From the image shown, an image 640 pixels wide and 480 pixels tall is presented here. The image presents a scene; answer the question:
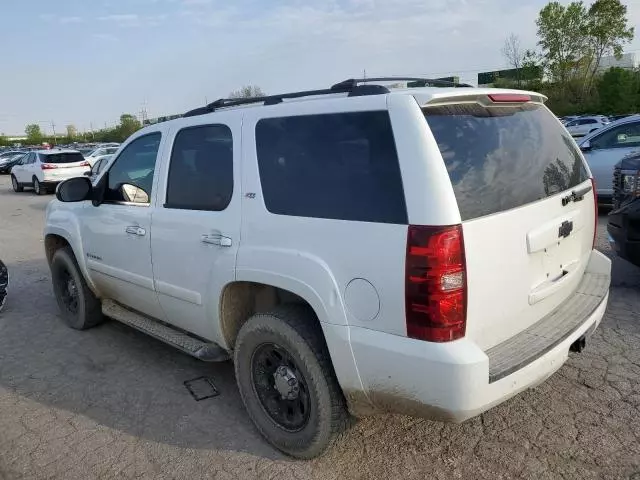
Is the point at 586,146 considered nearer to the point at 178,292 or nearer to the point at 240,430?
the point at 178,292

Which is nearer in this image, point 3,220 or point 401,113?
point 401,113

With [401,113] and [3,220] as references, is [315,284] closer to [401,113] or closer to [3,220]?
[401,113]

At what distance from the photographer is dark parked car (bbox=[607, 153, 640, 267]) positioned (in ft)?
15.6

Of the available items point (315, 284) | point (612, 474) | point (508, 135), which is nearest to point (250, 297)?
point (315, 284)

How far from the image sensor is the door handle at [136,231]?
3748 millimetres

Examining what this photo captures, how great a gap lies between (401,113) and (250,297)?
1515 mm

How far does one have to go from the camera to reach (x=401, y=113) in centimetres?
233

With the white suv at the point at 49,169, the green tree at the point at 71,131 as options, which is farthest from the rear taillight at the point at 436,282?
the green tree at the point at 71,131

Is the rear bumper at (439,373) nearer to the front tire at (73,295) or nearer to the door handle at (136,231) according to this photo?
the door handle at (136,231)

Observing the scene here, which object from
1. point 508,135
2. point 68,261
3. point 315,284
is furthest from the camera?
point 68,261

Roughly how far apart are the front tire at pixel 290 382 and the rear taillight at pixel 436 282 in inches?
25.7

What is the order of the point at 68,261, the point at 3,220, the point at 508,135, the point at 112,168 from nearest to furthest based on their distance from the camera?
the point at 508,135 < the point at 112,168 < the point at 68,261 < the point at 3,220

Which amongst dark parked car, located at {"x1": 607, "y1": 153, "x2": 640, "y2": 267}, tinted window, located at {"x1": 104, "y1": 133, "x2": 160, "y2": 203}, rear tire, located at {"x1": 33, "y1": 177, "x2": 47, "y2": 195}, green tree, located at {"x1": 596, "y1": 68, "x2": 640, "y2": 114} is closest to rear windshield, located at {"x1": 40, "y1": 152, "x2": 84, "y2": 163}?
rear tire, located at {"x1": 33, "y1": 177, "x2": 47, "y2": 195}

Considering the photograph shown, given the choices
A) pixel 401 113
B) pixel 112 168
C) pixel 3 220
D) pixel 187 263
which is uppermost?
pixel 401 113
